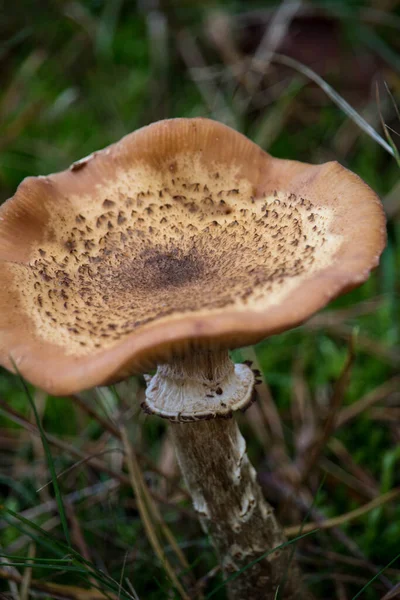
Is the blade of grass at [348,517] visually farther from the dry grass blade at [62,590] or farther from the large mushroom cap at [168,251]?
the large mushroom cap at [168,251]

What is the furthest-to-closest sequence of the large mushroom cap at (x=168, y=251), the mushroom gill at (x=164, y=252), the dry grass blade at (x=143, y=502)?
1. the dry grass blade at (x=143, y=502)
2. the mushroom gill at (x=164, y=252)
3. the large mushroom cap at (x=168, y=251)

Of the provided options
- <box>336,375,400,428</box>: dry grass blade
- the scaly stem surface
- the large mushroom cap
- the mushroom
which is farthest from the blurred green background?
the large mushroom cap

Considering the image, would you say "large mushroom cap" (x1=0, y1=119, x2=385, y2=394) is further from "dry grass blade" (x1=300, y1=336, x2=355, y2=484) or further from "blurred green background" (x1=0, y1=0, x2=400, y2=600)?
"dry grass blade" (x1=300, y1=336, x2=355, y2=484)

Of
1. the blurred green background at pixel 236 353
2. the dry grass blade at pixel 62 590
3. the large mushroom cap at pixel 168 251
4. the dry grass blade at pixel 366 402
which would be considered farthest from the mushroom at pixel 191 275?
the dry grass blade at pixel 366 402

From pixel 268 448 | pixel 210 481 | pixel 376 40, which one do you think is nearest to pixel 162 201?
pixel 210 481

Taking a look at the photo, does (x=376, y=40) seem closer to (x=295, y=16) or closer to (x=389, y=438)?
(x=295, y=16)

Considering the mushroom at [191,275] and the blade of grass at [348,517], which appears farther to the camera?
the blade of grass at [348,517]

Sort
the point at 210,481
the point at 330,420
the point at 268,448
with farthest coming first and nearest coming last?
the point at 268,448 < the point at 330,420 < the point at 210,481
